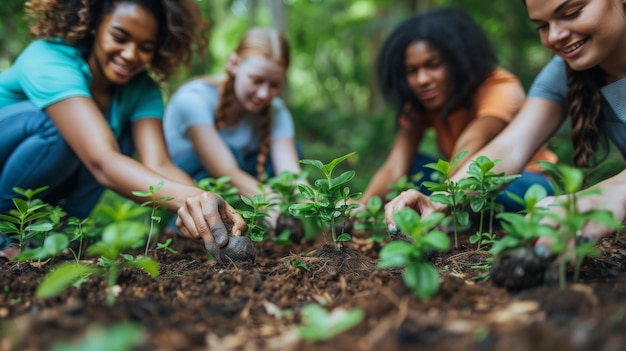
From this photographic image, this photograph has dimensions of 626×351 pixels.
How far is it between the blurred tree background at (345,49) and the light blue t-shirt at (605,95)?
0.87 meters

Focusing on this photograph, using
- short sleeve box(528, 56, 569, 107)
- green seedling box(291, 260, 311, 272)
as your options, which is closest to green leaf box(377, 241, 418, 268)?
green seedling box(291, 260, 311, 272)

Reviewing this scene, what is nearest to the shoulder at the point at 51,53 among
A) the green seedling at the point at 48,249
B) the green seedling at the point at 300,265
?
the green seedling at the point at 48,249

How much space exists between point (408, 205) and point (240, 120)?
172cm

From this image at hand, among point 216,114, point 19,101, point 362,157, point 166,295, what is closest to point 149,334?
point 166,295

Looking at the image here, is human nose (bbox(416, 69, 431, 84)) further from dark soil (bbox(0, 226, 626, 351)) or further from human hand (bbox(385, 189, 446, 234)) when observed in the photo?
dark soil (bbox(0, 226, 626, 351))

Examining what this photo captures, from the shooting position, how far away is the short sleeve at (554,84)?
2066mm

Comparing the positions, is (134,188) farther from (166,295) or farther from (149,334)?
(149,334)

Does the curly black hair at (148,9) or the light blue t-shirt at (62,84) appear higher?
the curly black hair at (148,9)

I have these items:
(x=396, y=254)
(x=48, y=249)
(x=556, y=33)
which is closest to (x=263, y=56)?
(x=556, y=33)

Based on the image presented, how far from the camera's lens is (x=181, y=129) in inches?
118

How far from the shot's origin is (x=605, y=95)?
1.90 metres

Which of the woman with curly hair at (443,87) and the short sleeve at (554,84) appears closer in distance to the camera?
the short sleeve at (554,84)

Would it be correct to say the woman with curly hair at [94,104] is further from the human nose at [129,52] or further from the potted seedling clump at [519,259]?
the potted seedling clump at [519,259]

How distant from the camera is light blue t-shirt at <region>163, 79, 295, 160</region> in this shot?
9.34 ft
